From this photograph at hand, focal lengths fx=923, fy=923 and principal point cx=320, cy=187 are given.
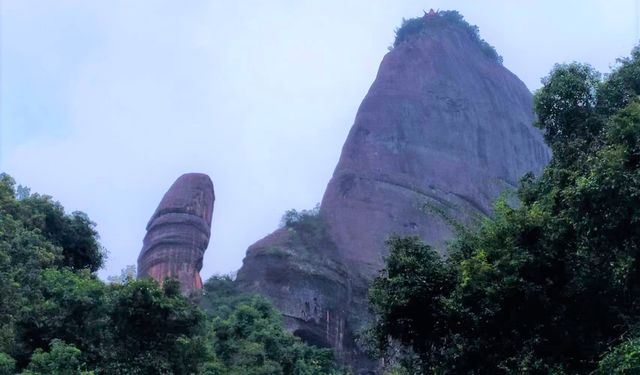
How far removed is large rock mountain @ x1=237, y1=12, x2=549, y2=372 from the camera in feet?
115

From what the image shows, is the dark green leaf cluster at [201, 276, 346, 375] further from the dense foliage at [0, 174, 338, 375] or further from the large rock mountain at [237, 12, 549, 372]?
the large rock mountain at [237, 12, 549, 372]

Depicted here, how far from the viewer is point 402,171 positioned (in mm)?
42406

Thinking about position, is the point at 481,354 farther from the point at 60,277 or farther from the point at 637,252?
the point at 60,277

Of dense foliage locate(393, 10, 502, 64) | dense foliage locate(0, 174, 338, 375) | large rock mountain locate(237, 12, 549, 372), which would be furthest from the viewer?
dense foliage locate(393, 10, 502, 64)

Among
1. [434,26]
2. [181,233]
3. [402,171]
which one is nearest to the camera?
[181,233]

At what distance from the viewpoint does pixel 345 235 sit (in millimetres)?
38344

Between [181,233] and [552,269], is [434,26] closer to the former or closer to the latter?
[181,233]

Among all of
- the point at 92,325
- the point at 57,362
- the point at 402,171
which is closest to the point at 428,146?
the point at 402,171

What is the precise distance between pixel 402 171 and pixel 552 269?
31.4 metres

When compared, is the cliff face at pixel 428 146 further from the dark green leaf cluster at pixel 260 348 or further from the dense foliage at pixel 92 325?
the dense foliage at pixel 92 325

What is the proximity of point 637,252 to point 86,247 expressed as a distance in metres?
15.9

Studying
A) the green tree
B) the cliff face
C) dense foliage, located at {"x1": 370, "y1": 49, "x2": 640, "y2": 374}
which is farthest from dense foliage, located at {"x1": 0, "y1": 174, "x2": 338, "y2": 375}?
the cliff face

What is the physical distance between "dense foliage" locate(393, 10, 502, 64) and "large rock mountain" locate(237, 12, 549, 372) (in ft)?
0.23

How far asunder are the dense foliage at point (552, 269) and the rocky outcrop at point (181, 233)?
67.9 ft
